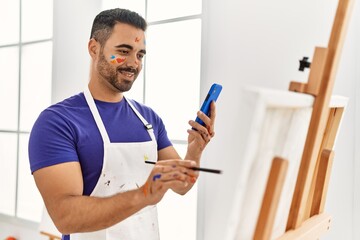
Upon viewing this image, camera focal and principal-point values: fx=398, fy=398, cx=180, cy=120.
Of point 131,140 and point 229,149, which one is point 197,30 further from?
point 229,149

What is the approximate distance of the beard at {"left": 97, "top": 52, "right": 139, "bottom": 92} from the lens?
3.93 ft

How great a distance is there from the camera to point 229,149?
58 centimetres

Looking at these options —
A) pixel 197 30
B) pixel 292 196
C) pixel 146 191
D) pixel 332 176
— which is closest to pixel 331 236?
pixel 332 176

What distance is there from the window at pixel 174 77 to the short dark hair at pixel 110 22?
0.45 metres

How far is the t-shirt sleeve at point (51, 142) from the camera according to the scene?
3.39 ft

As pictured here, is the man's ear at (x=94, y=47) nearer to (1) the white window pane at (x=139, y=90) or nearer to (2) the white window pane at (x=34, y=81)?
(1) the white window pane at (x=139, y=90)

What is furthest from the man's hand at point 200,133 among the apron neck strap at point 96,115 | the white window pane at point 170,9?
the white window pane at point 170,9

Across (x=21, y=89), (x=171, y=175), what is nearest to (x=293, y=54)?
(x=171, y=175)

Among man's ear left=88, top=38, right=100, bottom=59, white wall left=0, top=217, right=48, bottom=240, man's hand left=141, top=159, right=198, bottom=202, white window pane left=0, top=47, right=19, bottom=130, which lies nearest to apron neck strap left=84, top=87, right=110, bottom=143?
man's ear left=88, top=38, right=100, bottom=59

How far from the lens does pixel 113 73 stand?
120 centimetres

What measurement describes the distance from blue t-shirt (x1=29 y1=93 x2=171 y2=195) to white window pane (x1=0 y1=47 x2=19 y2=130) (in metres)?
1.42

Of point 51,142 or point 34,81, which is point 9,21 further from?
point 51,142

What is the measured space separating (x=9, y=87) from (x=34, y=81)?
0.26 m

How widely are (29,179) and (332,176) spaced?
70.6 inches
